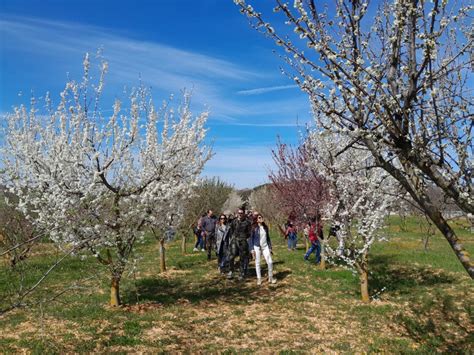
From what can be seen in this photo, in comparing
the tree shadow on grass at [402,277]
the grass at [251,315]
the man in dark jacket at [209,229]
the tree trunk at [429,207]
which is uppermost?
the tree trunk at [429,207]

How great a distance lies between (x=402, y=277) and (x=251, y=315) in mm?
6384

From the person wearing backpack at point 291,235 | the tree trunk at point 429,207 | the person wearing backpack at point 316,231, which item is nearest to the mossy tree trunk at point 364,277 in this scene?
the person wearing backpack at point 316,231

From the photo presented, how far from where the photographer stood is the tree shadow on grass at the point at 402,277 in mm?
11914

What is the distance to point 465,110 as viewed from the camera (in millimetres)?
4176

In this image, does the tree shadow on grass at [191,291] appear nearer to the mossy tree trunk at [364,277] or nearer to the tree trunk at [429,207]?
the mossy tree trunk at [364,277]

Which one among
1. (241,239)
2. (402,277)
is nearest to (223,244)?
(241,239)

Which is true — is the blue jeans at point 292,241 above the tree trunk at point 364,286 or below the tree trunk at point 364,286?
above

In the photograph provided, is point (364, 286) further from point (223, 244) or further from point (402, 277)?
point (223, 244)

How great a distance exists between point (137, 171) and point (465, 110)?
8589 mm

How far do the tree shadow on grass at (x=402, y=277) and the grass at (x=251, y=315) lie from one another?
1.4 inches

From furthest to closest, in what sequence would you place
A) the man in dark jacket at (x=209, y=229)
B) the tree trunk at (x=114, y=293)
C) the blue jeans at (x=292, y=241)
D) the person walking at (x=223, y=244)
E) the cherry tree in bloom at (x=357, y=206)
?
1. the blue jeans at (x=292, y=241)
2. the man in dark jacket at (x=209, y=229)
3. the person walking at (x=223, y=244)
4. the cherry tree in bloom at (x=357, y=206)
5. the tree trunk at (x=114, y=293)

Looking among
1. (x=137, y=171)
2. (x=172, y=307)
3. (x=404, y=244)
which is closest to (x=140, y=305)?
(x=172, y=307)

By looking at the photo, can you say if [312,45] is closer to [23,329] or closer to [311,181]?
[23,329]

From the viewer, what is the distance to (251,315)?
931cm
